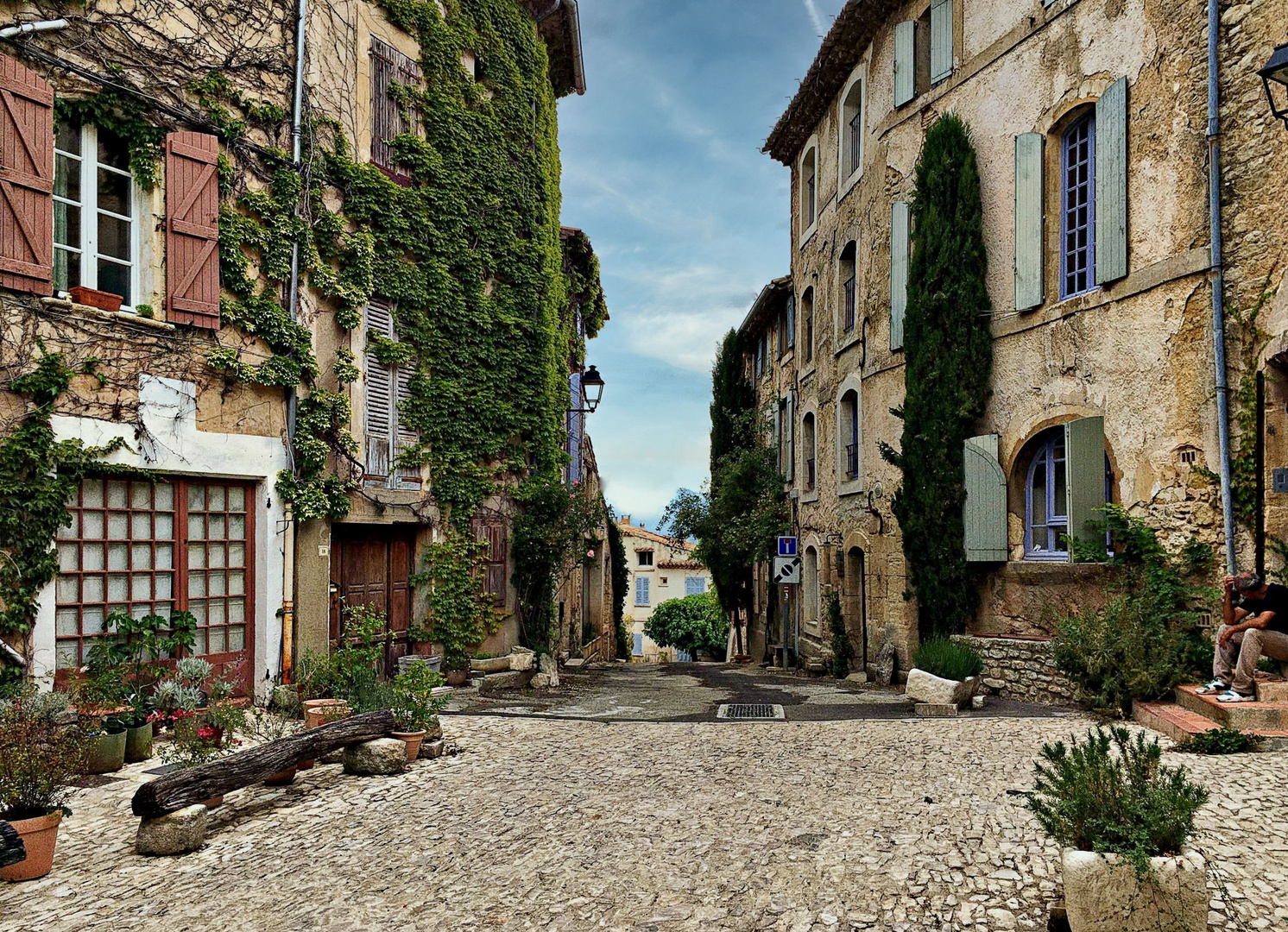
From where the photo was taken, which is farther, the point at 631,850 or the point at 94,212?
the point at 94,212

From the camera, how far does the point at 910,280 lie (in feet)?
37.6

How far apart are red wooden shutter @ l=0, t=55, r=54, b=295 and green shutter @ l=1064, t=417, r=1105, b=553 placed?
32.8 feet

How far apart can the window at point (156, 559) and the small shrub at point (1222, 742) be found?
28.1 feet

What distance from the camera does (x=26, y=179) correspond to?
23.1 feet

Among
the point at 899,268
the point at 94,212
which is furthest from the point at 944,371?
the point at 94,212

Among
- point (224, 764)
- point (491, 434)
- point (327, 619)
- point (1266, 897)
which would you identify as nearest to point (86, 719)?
point (224, 764)

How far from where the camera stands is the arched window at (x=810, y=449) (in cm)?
1692

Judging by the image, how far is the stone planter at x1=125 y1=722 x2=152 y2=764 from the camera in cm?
674

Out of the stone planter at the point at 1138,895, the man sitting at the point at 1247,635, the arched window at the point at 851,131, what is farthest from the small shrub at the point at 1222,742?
the arched window at the point at 851,131

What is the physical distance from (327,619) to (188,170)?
4.86 metres

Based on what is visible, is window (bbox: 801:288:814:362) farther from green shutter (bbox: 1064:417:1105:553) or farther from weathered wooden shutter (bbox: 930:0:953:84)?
green shutter (bbox: 1064:417:1105:553)

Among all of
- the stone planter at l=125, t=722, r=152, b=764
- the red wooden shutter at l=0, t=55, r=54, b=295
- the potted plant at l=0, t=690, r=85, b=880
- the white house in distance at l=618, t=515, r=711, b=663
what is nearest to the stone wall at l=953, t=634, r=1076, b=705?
the stone planter at l=125, t=722, r=152, b=764

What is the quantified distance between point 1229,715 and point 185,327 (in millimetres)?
9664

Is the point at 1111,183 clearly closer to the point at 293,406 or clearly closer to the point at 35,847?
the point at 293,406
